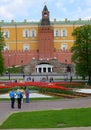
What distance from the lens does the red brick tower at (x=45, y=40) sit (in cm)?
12724

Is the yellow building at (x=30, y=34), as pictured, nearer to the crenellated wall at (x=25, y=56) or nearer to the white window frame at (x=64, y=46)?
the white window frame at (x=64, y=46)

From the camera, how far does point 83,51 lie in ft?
217

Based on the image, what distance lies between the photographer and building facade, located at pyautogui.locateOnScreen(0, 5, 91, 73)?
122688 millimetres

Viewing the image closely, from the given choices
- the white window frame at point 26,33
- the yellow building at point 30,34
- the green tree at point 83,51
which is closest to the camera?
the green tree at point 83,51

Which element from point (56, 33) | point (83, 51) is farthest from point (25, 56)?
point (83, 51)

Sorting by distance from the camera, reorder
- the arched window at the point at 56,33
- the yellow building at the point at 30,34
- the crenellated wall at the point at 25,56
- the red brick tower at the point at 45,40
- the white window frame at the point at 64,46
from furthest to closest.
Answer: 1. the arched window at the point at 56,33
2. the yellow building at the point at 30,34
3. the white window frame at the point at 64,46
4. the red brick tower at the point at 45,40
5. the crenellated wall at the point at 25,56

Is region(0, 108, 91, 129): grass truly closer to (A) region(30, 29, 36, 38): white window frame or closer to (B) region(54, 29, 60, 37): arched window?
(A) region(30, 29, 36, 38): white window frame

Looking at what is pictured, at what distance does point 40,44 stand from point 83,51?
63808 mm

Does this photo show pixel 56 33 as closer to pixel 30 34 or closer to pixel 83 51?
pixel 30 34

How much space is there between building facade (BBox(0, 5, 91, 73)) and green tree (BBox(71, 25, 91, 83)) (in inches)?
2069

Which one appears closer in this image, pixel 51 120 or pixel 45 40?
pixel 51 120

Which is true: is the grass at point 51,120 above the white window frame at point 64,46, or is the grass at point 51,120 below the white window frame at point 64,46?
below

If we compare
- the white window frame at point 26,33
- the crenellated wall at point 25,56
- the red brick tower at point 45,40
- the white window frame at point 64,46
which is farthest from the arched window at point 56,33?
the crenellated wall at point 25,56

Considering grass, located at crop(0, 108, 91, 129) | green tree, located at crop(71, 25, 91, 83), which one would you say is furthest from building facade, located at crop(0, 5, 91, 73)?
grass, located at crop(0, 108, 91, 129)
